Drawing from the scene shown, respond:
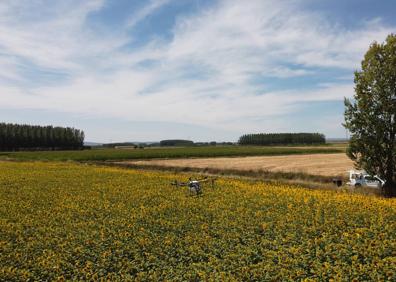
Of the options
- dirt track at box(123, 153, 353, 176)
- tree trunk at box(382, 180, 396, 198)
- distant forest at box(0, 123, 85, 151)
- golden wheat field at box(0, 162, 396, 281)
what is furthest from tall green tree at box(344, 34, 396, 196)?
distant forest at box(0, 123, 85, 151)

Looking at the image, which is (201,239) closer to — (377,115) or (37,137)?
(377,115)

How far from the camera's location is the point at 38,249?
13055 mm

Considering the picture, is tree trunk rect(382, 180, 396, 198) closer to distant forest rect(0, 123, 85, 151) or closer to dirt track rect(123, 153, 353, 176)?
dirt track rect(123, 153, 353, 176)

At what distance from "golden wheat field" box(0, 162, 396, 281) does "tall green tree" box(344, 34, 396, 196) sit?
4753 millimetres

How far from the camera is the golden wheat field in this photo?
34.7ft

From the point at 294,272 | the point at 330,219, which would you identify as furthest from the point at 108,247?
the point at 330,219

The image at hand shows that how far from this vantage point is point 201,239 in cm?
1327

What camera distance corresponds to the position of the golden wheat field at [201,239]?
1057 cm

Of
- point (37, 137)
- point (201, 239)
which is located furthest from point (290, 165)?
point (37, 137)

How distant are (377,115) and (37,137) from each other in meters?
160

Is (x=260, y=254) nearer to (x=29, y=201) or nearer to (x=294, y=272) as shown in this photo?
(x=294, y=272)

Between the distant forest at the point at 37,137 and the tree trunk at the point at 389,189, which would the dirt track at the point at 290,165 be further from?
the distant forest at the point at 37,137

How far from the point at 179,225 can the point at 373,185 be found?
2003 centimetres

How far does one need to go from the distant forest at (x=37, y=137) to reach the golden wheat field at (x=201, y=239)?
476 ft
